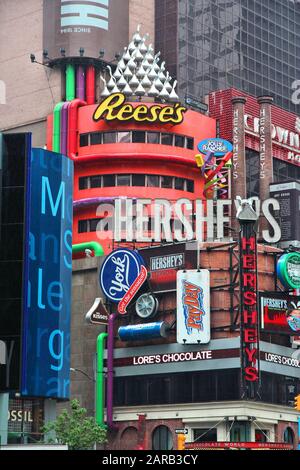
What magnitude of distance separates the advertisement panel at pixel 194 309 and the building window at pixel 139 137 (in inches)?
1151

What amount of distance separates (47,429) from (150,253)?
3190cm

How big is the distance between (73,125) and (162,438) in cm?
4146

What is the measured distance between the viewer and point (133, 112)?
117625 mm

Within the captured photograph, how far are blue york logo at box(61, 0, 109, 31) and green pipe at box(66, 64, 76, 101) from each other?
16.9 ft

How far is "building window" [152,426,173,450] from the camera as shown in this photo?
92812 mm

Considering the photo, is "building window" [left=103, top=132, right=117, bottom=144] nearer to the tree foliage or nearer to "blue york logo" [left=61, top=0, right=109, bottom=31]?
"blue york logo" [left=61, top=0, right=109, bottom=31]

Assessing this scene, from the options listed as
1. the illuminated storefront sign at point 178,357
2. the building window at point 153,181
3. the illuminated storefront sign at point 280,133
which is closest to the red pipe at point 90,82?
the building window at point 153,181

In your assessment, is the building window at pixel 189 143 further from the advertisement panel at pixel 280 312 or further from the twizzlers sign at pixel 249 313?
the advertisement panel at pixel 280 312

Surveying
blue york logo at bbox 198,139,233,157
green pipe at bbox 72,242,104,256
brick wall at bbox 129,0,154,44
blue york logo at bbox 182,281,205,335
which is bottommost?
blue york logo at bbox 182,281,205,335

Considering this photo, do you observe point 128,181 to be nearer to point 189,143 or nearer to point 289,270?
point 189,143

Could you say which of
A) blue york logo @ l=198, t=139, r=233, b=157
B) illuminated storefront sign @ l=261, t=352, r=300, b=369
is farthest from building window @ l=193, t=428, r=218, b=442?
blue york logo @ l=198, t=139, r=233, b=157

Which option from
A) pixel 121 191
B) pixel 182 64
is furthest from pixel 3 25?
pixel 121 191

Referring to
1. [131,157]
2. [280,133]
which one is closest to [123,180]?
[131,157]

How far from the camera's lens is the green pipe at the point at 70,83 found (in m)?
125
